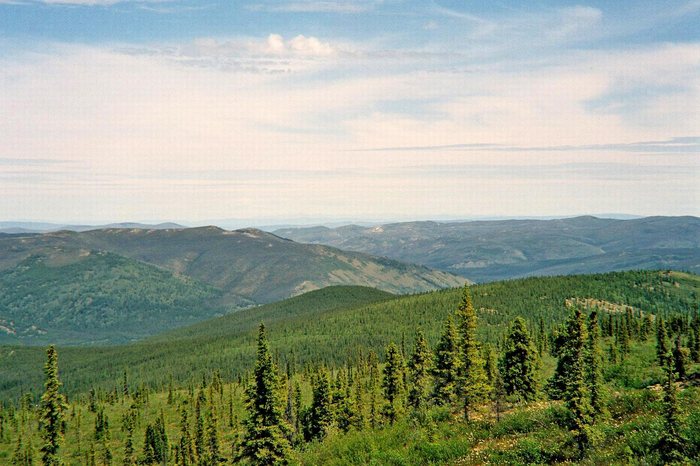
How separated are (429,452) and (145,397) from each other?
540 feet

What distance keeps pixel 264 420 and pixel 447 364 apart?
77.3 ft

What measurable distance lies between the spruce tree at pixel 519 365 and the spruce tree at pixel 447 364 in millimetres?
10920

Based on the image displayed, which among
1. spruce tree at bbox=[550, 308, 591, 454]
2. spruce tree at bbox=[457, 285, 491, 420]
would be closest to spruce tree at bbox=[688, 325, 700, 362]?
spruce tree at bbox=[457, 285, 491, 420]

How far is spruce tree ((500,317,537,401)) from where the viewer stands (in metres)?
66.4

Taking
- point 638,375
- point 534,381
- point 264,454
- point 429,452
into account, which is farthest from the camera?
point 534,381

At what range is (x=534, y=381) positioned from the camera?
67812 mm

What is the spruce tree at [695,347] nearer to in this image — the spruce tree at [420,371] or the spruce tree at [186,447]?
the spruce tree at [420,371]

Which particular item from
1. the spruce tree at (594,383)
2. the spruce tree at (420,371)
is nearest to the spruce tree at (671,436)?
the spruce tree at (594,383)

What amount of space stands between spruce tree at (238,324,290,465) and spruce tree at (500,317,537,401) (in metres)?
34.6

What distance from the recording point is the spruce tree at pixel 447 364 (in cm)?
5497

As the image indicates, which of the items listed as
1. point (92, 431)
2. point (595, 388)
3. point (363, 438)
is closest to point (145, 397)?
→ point (92, 431)

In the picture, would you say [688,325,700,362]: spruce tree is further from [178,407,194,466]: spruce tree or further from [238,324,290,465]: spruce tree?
[178,407,194,466]: spruce tree

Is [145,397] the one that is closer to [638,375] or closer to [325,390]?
[325,390]

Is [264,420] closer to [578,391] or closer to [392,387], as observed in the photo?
[578,391]
